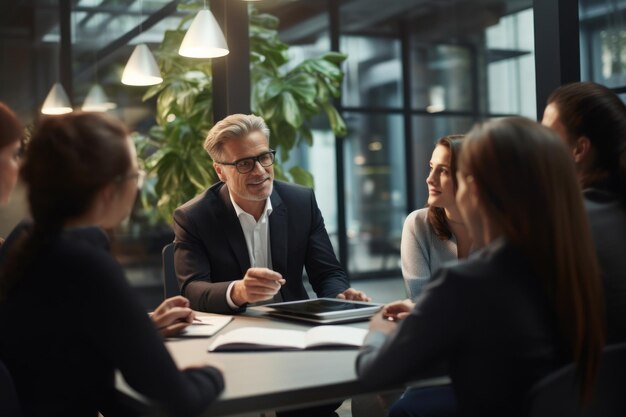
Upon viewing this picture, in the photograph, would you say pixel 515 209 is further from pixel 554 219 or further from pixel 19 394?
pixel 19 394

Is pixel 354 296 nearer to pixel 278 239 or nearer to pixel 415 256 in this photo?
pixel 415 256

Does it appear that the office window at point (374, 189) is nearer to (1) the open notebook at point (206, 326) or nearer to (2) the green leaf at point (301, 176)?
(2) the green leaf at point (301, 176)

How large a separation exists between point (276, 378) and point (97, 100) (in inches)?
185

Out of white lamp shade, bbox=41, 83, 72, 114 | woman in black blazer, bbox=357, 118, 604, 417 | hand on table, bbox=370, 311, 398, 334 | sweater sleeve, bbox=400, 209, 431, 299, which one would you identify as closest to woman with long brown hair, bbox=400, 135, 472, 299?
sweater sleeve, bbox=400, 209, 431, 299

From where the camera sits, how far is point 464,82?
9.27 metres

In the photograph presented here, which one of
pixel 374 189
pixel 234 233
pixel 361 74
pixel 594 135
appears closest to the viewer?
pixel 594 135

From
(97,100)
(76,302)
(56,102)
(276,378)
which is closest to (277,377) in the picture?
(276,378)

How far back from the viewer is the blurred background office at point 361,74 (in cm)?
576

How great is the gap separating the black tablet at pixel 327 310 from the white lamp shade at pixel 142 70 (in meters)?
2.89

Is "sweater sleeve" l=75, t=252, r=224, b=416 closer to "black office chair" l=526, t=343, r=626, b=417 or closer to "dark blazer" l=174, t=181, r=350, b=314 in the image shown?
"black office chair" l=526, t=343, r=626, b=417

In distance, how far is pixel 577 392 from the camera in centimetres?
150

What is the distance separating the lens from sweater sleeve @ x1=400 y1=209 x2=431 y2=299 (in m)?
3.04

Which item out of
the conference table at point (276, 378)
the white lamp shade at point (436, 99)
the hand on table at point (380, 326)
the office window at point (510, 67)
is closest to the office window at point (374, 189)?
the white lamp shade at point (436, 99)

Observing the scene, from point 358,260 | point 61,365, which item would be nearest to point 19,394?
point 61,365
